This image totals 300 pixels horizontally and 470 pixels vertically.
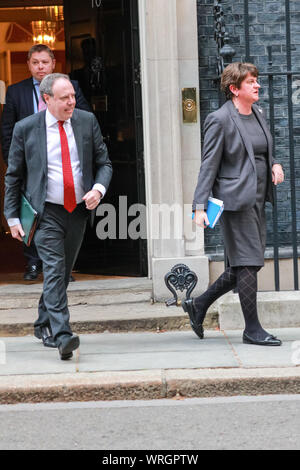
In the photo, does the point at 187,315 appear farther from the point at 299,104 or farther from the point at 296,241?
the point at 299,104

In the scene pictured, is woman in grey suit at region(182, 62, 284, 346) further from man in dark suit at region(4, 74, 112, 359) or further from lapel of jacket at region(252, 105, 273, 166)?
man in dark suit at region(4, 74, 112, 359)

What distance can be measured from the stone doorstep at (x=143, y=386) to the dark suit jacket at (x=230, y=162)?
48.0 inches

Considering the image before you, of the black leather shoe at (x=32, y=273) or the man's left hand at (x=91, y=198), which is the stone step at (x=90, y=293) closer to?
the black leather shoe at (x=32, y=273)

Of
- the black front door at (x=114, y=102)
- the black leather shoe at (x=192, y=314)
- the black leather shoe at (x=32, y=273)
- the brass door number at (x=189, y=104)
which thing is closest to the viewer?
the black leather shoe at (x=192, y=314)

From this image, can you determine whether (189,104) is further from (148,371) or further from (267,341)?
(148,371)

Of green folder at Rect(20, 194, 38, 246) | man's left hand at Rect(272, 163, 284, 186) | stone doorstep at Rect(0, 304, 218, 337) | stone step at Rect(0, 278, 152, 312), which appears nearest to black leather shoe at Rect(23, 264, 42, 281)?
stone step at Rect(0, 278, 152, 312)

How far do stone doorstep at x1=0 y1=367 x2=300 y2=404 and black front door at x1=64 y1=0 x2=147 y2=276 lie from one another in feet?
8.46

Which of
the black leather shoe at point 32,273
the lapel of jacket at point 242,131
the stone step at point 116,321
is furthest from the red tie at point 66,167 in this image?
the black leather shoe at point 32,273

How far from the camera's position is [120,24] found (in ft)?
28.1

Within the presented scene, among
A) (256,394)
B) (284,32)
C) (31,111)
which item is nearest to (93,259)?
(31,111)

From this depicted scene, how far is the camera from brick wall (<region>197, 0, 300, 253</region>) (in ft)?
26.8

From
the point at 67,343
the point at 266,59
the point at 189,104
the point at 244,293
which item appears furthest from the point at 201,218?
the point at 266,59

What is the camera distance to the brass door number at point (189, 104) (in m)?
8.02

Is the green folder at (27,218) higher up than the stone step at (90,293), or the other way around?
the green folder at (27,218)
